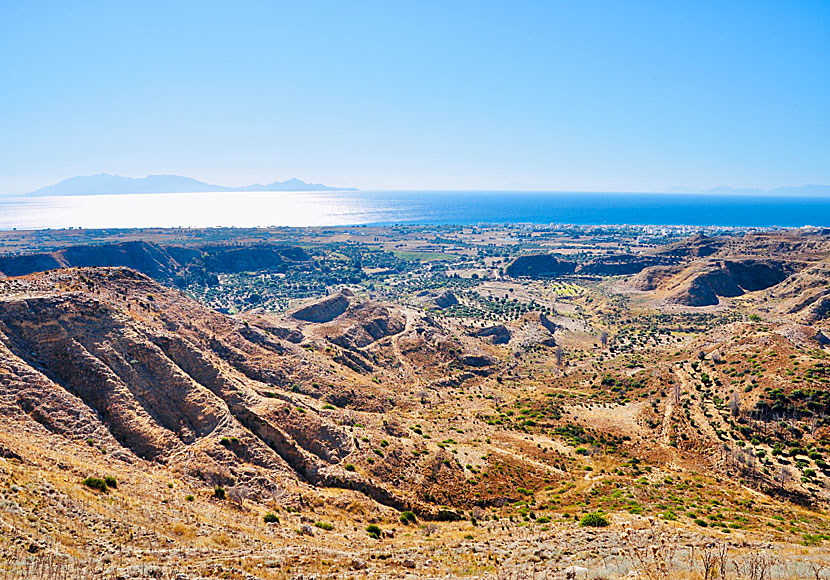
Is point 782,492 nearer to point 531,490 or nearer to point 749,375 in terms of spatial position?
point 531,490

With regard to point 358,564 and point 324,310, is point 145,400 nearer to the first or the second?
point 358,564

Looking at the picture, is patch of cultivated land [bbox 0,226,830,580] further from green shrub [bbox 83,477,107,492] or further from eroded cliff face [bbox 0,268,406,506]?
green shrub [bbox 83,477,107,492]

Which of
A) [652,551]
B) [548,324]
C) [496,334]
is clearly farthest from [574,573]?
[548,324]

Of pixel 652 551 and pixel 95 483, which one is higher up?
pixel 652 551

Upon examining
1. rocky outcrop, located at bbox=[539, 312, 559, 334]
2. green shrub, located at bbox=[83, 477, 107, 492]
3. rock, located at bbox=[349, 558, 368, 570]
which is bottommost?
rocky outcrop, located at bbox=[539, 312, 559, 334]

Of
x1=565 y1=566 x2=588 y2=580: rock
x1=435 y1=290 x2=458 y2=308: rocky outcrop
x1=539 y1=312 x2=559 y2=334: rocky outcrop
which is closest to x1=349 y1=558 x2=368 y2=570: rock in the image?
x1=565 y1=566 x2=588 y2=580: rock

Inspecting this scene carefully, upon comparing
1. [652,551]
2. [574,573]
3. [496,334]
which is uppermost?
[652,551]

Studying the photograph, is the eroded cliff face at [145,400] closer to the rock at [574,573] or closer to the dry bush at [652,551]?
the rock at [574,573]
